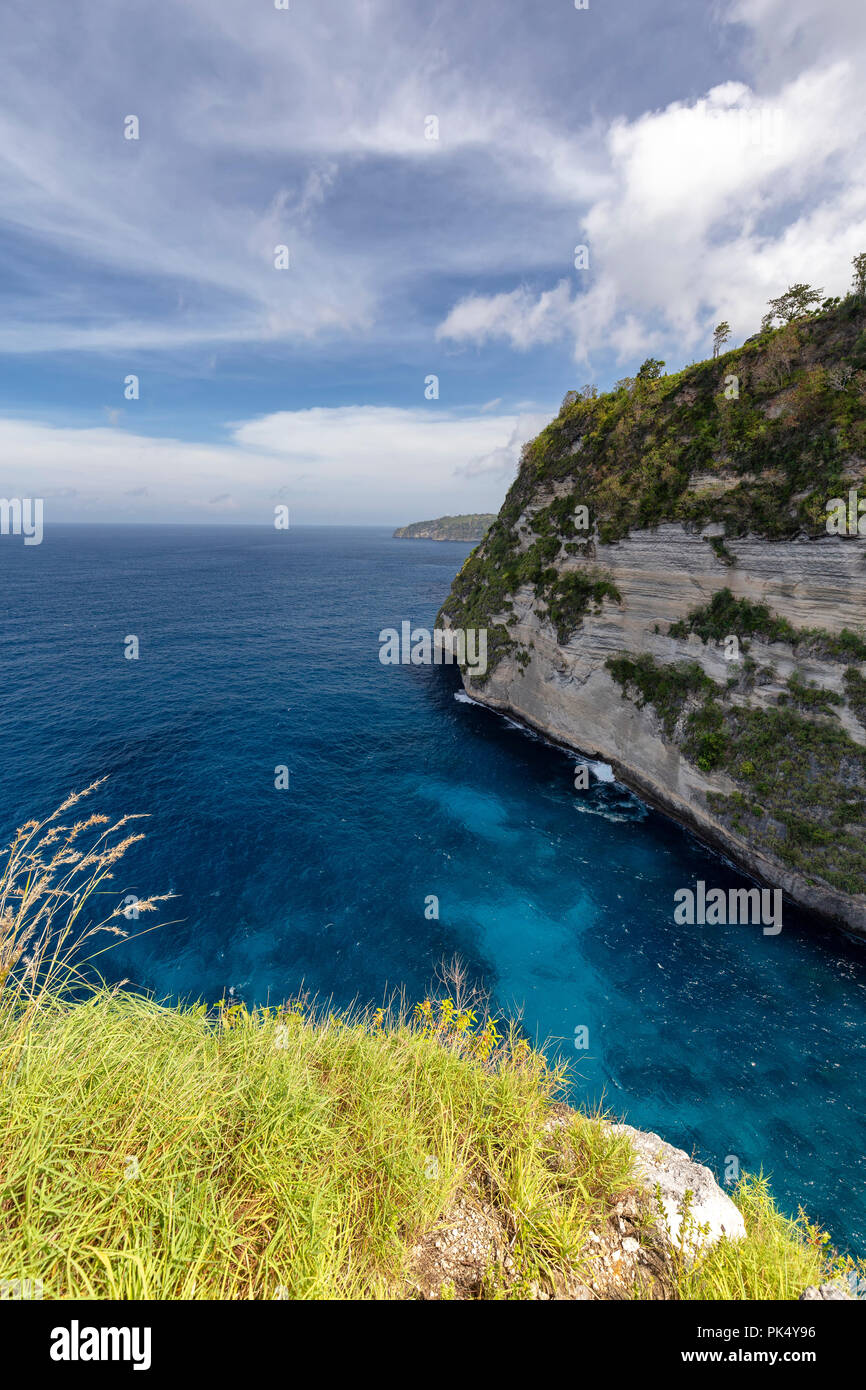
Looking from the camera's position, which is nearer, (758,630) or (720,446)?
(758,630)

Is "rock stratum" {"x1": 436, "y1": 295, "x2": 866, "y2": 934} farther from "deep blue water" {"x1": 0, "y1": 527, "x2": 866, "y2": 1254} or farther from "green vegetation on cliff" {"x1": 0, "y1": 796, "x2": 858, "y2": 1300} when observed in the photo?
"green vegetation on cliff" {"x1": 0, "y1": 796, "x2": 858, "y2": 1300}

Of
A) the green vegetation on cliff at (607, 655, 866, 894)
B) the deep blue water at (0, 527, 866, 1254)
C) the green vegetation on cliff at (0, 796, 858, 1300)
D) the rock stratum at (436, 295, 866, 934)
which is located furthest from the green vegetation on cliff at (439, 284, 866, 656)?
the green vegetation on cliff at (0, 796, 858, 1300)

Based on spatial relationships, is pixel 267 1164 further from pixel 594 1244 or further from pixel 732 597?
pixel 732 597

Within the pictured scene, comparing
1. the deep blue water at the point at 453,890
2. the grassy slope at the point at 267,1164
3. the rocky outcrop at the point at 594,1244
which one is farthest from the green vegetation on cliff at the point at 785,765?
Answer: the rocky outcrop at the point at 594,1244

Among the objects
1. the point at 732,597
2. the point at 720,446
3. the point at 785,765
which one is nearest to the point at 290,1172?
the point at 785,765

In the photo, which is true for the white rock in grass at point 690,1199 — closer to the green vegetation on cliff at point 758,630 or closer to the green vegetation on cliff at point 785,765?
the green vegetation on cliff at point 785,765

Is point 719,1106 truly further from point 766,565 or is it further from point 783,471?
point 783,471
